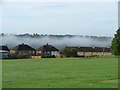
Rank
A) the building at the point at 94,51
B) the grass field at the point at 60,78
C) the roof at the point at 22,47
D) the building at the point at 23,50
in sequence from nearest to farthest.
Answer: the grass field at the point at 60,78 < the building at the point at 23,50 < the roof at the point at 22,47 < the building at the point at 94,51

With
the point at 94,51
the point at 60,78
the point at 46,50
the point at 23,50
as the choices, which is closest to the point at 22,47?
the point at 23,50

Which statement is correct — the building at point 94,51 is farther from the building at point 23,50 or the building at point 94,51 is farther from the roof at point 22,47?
the roof at point 22,47

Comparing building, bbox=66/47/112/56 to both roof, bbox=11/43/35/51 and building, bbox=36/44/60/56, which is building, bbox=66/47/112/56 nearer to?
building, bbox=36/44/60/56

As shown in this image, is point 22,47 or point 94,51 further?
point 94,51

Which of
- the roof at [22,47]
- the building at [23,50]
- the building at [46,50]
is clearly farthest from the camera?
the building at [46,50]

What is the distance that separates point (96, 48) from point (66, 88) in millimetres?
123391

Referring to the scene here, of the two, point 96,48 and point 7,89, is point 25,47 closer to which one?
point 96,48

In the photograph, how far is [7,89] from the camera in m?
14.1

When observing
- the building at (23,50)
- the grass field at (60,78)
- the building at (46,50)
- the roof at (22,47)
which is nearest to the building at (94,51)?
the building at (46,50)

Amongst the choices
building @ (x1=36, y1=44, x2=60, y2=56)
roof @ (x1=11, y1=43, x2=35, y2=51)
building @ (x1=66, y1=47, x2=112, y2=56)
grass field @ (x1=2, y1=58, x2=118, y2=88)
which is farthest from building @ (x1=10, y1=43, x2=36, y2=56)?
grass field @ (x1=2, y1=58, x2=118, y2=88)

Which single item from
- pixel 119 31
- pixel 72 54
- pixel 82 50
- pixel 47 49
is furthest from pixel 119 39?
pixel 82 50

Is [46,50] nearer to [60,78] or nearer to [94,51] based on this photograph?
[94,51]

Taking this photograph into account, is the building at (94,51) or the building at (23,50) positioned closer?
the building at (23,50)

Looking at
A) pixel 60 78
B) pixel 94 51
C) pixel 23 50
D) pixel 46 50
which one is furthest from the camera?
pixel 94 51
